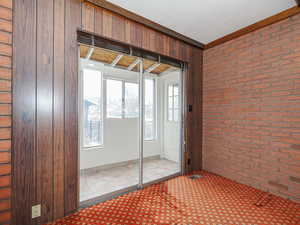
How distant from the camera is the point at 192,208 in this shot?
6.45ft

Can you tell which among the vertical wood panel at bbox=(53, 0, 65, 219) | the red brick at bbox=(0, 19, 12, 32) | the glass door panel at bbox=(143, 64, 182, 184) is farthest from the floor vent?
the red brick at bbox=(0, 19, 12, 32)

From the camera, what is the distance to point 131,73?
10.3 feet

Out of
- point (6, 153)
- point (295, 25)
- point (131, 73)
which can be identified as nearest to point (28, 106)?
point (6, 153)

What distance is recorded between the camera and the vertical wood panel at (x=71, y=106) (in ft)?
5.98

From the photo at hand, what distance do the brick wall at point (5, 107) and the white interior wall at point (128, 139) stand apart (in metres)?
1.05

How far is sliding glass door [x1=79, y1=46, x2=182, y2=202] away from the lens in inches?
96.3

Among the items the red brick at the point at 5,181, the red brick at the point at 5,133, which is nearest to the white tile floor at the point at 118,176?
the red brick at the point at 5,181

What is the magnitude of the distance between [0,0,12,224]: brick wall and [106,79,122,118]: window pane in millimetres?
1622

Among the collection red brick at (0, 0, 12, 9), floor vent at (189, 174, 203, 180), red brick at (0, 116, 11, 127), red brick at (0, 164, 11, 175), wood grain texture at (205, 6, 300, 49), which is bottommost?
floor vent at (189, 174, 203, 180)

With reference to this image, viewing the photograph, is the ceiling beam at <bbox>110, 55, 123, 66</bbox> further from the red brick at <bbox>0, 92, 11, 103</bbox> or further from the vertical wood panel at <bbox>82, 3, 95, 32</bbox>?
the red brick at <bbox>0, 92, 11, 103</bbox>

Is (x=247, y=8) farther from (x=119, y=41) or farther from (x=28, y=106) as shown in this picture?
(x=28, y=106)

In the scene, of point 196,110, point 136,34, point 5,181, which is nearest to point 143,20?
point 136,34

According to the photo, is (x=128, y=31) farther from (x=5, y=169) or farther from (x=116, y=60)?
(x=5, y=169)

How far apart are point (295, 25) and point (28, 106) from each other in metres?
3.56
